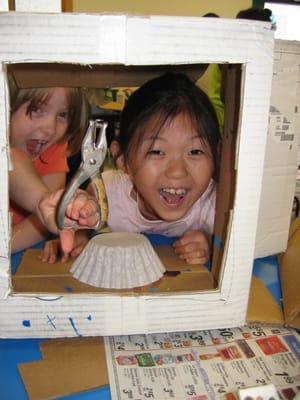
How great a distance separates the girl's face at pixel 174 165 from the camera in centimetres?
70

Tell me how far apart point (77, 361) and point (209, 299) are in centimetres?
15

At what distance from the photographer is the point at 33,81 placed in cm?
62

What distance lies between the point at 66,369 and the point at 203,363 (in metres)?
0.13

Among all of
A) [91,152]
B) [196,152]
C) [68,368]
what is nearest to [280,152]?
[196,152]

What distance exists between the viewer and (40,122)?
85cm

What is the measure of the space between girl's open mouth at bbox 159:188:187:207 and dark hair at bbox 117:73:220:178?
0.08 metres

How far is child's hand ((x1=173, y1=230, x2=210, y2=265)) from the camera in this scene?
1.92ft

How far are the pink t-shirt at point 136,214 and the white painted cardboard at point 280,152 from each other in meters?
0.13

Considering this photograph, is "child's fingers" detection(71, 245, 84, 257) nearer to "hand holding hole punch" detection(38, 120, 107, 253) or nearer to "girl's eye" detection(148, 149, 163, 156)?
"hand holding hole punch" detection(38, 120, 107, 253)

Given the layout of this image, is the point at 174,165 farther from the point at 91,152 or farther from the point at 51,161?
the point at 51,161

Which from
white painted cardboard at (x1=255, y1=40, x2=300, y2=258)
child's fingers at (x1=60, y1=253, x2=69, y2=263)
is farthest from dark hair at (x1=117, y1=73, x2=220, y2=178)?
child's fingers at (x1=60, y1=253, x2=69, y2=263)

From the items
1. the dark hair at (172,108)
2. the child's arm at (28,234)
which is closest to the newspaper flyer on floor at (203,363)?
the child's arm at (28,234)

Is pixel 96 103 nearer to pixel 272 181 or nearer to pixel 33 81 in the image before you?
pixel 33 81

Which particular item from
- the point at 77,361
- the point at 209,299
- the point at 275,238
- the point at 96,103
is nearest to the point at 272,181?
the point at 275,238
